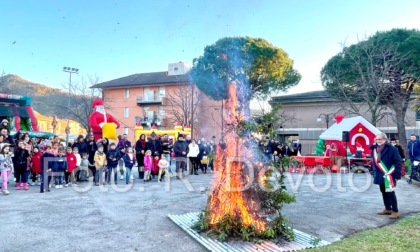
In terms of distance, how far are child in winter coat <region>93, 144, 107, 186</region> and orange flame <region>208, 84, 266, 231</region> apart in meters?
7.20

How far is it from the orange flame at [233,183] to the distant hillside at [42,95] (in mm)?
36861

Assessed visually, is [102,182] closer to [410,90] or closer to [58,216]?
[58,216]

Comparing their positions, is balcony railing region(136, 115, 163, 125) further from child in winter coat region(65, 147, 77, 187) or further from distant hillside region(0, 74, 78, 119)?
child in winter coat region(65, 147, 77, 187)

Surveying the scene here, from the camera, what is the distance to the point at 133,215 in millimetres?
7215

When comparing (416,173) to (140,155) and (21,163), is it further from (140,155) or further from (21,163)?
(21,163)

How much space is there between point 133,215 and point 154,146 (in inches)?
275

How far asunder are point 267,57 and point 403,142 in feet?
47.1

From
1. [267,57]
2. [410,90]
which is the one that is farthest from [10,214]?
[410,90]

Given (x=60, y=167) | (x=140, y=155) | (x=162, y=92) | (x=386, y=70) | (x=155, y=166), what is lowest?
(x=155, y=166)

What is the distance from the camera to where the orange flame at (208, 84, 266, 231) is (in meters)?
5.76

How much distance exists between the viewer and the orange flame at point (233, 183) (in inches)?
227

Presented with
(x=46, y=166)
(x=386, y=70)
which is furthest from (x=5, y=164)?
(x=386, y=70)

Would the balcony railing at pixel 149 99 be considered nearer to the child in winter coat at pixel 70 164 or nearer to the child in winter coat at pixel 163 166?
the child in winter coat at pixel 163 166

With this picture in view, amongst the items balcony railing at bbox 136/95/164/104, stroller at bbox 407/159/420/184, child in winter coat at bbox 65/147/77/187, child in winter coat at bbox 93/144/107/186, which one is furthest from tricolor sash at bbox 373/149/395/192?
balcony railing at bbox 136/95/164/104
